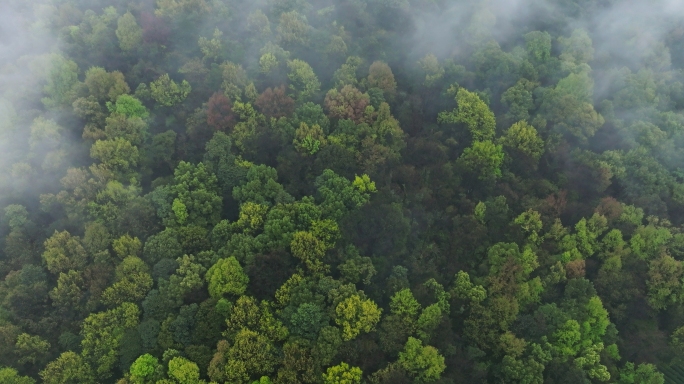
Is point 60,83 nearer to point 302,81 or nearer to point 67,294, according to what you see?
point 67,294

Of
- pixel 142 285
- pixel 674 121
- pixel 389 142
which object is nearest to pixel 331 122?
pixel 389 142

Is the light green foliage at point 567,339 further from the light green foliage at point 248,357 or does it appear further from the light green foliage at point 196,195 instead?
the light green foliage at point 196,195

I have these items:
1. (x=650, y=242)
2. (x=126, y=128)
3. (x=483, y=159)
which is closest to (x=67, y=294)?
(x=126, y=128)

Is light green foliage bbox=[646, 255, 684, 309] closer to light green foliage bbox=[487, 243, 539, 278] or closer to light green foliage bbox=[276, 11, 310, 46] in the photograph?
light green foliage bbox=[487, 243, 539, 278]

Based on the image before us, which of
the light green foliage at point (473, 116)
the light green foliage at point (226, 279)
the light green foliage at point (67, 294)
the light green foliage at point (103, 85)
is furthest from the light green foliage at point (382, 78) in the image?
the light green foliage at point (67, 294)

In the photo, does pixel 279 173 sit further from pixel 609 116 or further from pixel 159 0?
pixel 609 116
